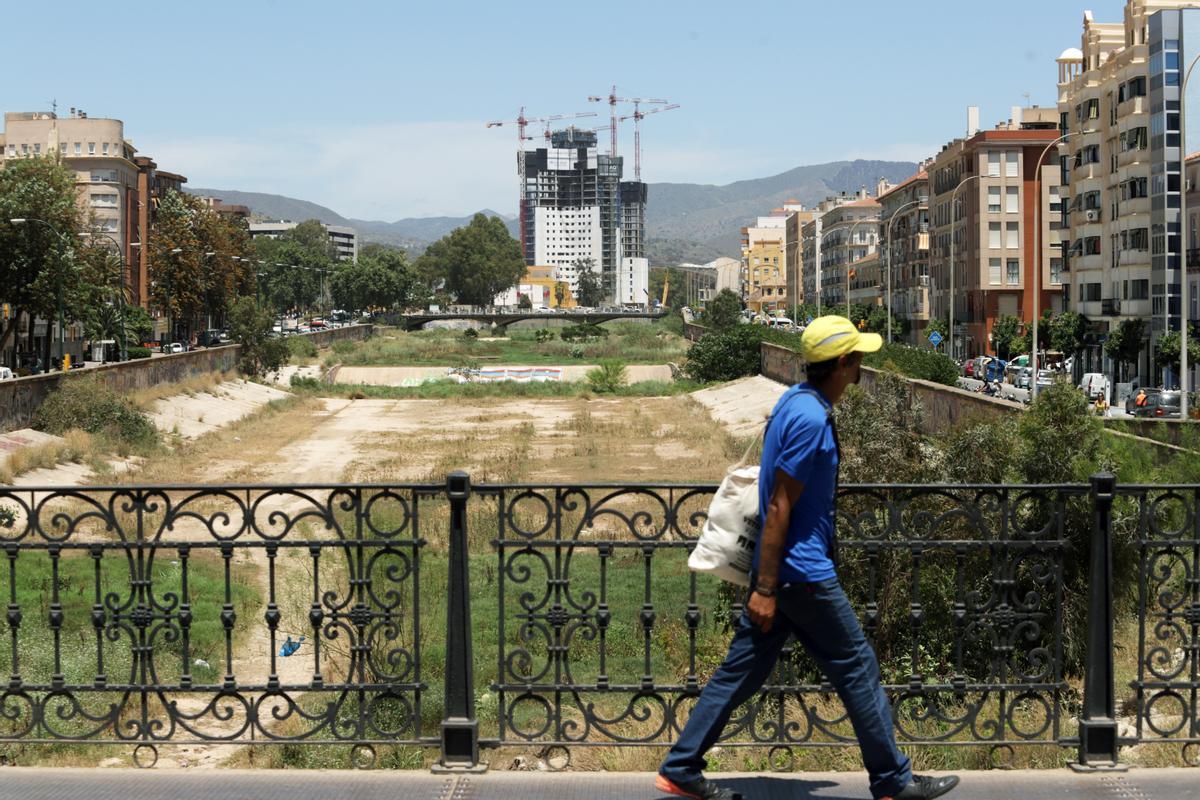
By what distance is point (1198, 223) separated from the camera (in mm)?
57312

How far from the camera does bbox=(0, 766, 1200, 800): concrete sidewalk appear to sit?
6.45 metres

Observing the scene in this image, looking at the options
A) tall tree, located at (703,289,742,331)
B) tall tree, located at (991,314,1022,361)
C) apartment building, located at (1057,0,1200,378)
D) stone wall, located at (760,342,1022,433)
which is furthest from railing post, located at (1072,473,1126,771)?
tall tree, located at (703,289,742,331)

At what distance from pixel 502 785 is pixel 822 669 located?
1.68 meters

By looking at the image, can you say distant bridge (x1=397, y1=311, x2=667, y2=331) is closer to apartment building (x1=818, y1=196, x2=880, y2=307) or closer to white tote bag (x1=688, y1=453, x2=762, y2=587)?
apartment building (x1=818, y1=196, x2=880, y2=307)

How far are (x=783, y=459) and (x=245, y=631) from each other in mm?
12551

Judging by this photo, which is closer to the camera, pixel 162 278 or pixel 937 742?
pixel 937 742

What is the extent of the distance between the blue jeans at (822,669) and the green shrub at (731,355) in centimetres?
6448

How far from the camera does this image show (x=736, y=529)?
5801 mm

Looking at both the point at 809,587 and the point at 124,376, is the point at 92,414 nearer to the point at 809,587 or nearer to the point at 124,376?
the point at 124,376

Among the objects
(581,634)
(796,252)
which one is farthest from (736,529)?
(796,252)

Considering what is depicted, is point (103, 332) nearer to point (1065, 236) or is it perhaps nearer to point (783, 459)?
point (1065, 236)

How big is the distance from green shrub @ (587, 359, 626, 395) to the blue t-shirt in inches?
2736

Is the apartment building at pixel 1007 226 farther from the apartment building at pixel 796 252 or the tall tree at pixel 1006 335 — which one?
the apartment building at pixel 796 252

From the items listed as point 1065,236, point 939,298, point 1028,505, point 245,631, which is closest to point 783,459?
point 1028,505
